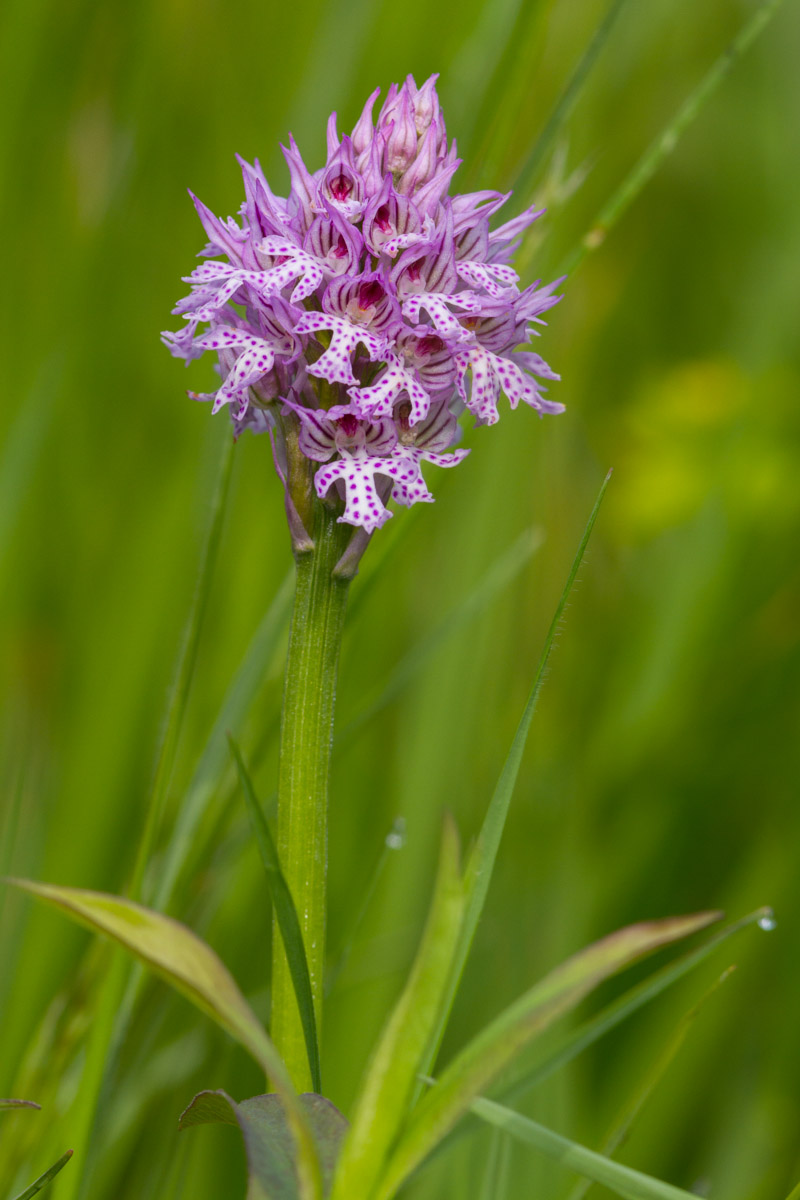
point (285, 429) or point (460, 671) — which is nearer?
point (285, 429)

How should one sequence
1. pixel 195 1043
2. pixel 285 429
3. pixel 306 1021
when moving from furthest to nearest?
pixel 195 1043, pixel 285 429, pixel 306 1021

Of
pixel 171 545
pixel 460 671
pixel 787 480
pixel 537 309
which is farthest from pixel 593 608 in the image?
pixel 537 309

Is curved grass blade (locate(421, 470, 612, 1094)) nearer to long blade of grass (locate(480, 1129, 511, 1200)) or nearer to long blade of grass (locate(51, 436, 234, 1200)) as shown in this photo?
long blade of grass (locate(480, 1129, 511, 1200))

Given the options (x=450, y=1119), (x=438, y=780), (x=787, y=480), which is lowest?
(x=450, y=1119)

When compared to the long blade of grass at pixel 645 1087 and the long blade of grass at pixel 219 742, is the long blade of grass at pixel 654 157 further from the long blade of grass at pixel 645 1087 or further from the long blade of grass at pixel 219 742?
the long blade of grass at pixel 645 1087

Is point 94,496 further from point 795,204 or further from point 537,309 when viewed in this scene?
point 795,204

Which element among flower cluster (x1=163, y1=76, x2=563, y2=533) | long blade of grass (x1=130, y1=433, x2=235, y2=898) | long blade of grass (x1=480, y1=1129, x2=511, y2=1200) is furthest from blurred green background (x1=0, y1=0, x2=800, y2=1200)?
flower cluster (x1=163, y1=76, x2=563, y2=533)

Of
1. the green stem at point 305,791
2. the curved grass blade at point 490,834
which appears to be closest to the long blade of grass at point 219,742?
the green stem at point 305,791
